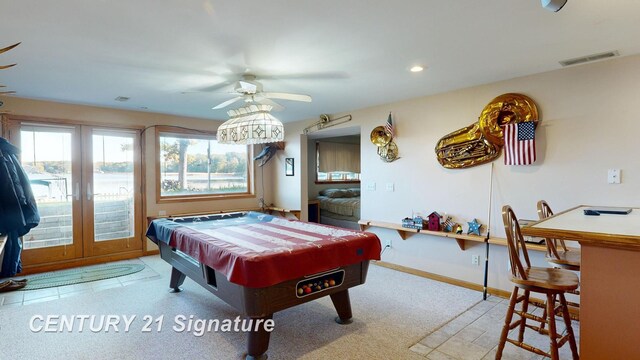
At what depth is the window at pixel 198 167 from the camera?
5.30 meters

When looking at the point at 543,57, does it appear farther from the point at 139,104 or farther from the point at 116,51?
the point at 139,104

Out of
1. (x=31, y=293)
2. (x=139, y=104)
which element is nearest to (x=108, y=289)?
(x=31, y=293)

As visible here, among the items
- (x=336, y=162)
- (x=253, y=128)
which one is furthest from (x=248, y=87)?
(x=336, y=162)

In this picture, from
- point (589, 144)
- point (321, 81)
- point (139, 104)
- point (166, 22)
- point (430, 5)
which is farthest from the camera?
point (139, 104)

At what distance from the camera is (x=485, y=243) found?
3.51 metres

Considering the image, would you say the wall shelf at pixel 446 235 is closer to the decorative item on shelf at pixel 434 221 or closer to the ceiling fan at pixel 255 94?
the decorative item on shelf at pixel 434 221

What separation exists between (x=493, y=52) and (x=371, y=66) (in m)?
0.99

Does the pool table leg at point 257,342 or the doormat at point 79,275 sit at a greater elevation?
the pool table leg at point 257,342

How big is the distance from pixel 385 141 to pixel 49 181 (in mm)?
4580

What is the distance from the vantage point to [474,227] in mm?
3539

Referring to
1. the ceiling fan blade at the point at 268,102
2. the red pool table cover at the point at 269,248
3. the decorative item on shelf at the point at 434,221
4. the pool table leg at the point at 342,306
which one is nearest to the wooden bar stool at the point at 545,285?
the red pool table cover at the point at 269,248

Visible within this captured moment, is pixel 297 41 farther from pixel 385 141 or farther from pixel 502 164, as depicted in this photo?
pixel 502 164

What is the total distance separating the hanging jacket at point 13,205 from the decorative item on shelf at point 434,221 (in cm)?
428

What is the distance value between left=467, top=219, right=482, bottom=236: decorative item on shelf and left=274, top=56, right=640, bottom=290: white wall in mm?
62
